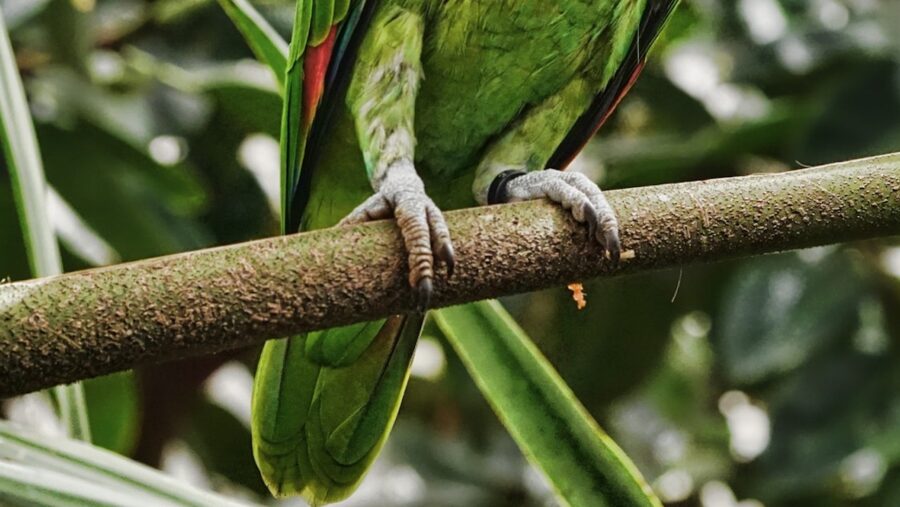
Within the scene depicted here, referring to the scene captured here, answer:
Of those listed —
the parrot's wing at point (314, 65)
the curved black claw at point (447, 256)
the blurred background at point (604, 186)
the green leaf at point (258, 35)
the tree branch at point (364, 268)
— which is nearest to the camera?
the tree branch at point (364, 268)

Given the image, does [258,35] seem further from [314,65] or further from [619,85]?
[619,85]

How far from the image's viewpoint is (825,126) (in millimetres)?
1469

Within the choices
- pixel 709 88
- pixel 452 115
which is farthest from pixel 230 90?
pixel 709 88

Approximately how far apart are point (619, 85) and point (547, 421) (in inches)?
20.8

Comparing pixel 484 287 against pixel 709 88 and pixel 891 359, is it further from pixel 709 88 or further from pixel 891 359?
pixel 709 88

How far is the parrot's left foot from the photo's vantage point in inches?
25.1

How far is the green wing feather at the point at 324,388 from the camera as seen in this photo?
931mm

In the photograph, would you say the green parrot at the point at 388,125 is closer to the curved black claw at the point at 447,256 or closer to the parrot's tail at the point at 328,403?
the parrot's tail at the point at 328,403

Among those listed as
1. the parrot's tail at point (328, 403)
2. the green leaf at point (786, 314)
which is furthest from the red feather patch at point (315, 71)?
the green leaf at point (786, 314)

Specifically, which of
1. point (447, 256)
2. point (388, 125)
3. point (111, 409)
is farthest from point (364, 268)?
point (111, 409)

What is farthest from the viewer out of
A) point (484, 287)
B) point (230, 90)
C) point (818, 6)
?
point (818, 6)

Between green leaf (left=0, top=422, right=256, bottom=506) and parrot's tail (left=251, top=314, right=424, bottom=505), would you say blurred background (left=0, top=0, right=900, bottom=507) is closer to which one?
parrot's tail (left=251, top=314, right=424, bottom=505)

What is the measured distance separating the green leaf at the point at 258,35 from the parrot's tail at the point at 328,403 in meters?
0.25

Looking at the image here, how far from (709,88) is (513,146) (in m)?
0.82
